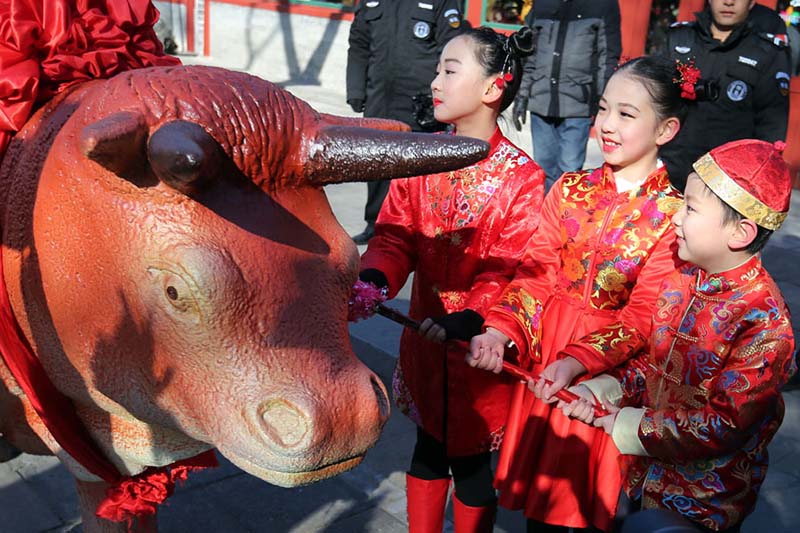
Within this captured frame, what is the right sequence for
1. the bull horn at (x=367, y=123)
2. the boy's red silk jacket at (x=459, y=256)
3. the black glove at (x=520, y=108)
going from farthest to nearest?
the black glove at (x=520, y=108) < the boy's red silk jacket at (x=459, y=256) < the bull horn at (x=367, y=123)

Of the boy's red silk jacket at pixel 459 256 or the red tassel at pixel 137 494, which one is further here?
the boy's red silk jacket at pixel 459 256

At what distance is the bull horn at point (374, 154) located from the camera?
1.84m

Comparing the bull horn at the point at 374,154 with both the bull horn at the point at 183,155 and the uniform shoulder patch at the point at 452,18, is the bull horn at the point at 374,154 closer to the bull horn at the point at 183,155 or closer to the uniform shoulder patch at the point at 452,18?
the bull horn at the point at 183,155

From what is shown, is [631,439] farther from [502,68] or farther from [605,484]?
[502,68]

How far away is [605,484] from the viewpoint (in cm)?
270

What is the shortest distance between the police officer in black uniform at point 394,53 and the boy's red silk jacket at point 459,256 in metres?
3.55

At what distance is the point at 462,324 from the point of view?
260 cm

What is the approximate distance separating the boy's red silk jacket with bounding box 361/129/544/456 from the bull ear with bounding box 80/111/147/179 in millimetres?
1273

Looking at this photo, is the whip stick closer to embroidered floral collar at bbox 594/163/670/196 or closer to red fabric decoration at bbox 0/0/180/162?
embroidered floral collar at bbox 594/163/670/196

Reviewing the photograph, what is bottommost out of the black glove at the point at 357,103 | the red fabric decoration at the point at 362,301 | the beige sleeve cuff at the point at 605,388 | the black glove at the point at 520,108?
the black glove at the point at 357,103

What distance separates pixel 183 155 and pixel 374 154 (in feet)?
1.45

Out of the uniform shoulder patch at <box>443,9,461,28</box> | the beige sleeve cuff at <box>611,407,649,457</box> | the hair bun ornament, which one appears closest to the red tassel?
the beige sleeve cuff at <box>611,407,649,457</box>

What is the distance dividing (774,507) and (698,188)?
6.22ft

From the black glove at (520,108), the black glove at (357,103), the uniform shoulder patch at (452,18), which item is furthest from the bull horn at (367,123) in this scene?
the black glove at (357,103)
